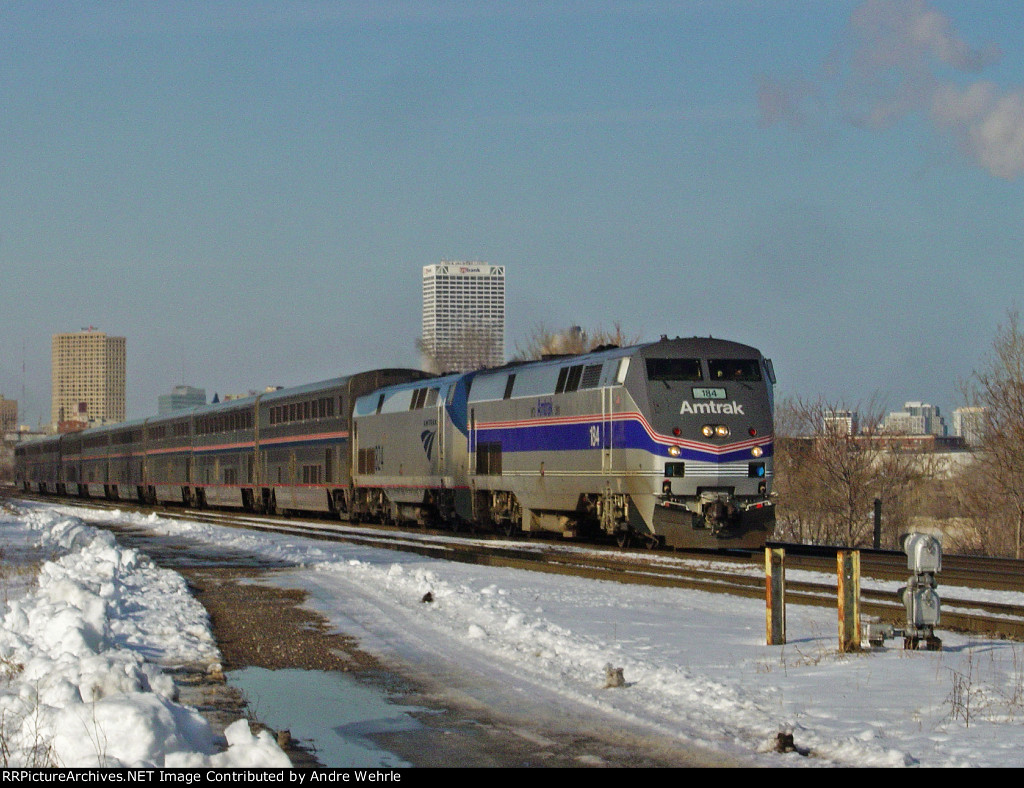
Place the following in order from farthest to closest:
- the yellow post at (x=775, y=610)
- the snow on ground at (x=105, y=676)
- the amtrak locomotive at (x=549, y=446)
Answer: the amtrak locomotive at (x=549, y=446) → the yellow post at (x=775, y=610) → the snow on ground at (x=105, y=676)

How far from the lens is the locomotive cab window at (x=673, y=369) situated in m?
24.3

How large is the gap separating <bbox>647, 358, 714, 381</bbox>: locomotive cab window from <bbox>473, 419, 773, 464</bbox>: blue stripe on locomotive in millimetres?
1028

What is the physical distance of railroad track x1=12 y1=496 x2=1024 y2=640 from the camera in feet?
49.1

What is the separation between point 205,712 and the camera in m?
9.01

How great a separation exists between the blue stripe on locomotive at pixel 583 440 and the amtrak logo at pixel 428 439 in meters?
2.87

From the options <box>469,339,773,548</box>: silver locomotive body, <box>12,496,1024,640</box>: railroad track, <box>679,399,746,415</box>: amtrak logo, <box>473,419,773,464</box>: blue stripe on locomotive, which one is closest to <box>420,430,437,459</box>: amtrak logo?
<box>473,419,773,464</box>: blue stripe on locomotive

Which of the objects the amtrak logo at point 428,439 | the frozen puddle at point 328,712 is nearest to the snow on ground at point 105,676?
the frozen puddle at point 328,712

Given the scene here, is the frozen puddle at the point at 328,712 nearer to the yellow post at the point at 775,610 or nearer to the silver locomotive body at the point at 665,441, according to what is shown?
the yellow post at the point at 775,610

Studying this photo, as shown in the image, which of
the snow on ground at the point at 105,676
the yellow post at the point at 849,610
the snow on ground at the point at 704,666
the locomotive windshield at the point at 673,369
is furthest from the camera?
the locomotive windshield at the point at 673,369

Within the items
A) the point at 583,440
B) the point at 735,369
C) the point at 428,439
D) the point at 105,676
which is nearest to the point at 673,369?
the point at 735,369

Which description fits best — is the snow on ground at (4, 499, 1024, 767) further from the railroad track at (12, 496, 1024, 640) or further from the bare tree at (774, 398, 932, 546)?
the bare tree at (774, 398, 932, 546)

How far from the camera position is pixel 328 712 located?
9078mm

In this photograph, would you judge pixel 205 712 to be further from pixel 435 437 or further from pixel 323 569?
pixel 435 437

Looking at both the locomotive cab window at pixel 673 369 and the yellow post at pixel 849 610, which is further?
the locomotive cab window at pixel 673 369
